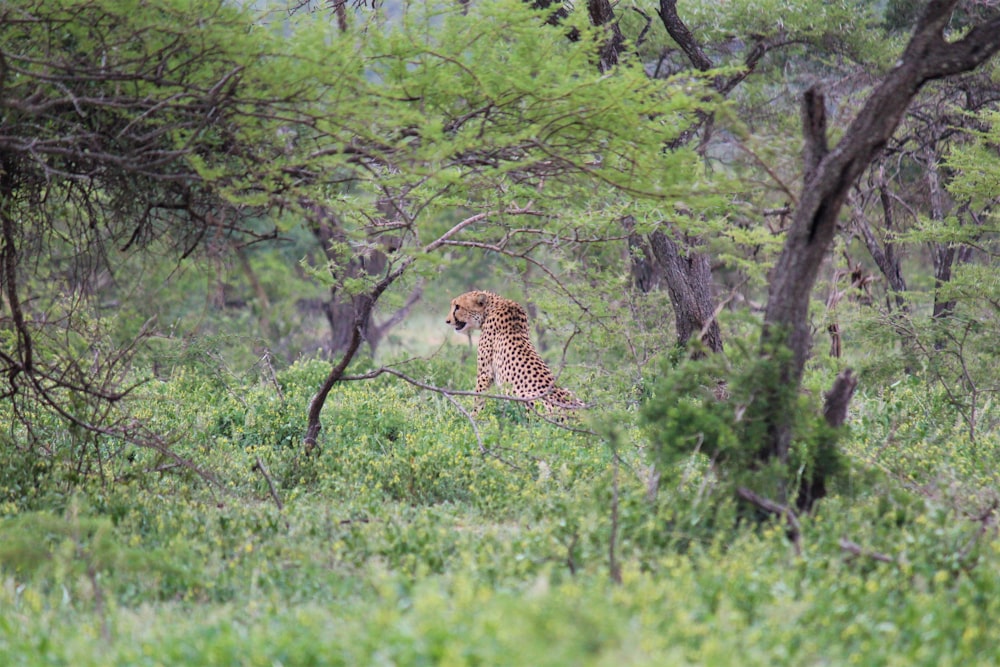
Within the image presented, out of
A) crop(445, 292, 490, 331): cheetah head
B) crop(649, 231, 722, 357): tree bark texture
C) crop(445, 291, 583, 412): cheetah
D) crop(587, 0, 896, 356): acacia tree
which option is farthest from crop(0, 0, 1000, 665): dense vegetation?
crop(445, 292, 490, 331): cheetah head

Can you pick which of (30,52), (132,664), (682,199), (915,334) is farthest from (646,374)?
(132,664)

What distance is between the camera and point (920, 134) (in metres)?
14.7

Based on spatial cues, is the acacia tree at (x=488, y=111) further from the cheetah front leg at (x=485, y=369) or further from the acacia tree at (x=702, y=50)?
the cheetah front leg at (x=485, y=369)

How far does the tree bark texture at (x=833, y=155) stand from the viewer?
239 inches

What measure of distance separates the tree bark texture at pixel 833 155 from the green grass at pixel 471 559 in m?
0.99

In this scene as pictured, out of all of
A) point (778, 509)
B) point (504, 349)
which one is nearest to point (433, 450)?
point (504, 349)

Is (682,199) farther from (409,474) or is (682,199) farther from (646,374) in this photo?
(646,374)

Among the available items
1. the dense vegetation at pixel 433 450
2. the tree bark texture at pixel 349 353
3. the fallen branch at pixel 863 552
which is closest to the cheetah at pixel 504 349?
the dense vegetation at pixel 433 450

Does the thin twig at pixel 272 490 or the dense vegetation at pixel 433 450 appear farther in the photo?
the thin twig at pixel 272 490

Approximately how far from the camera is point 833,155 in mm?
6125

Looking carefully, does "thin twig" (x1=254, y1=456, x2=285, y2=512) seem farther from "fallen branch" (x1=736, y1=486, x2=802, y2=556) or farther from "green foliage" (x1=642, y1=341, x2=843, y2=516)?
"fallen branch" (x1=736, y1=486, x2=802, y2=556)

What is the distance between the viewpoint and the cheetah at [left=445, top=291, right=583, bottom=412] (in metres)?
10.9

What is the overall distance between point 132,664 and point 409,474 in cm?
405

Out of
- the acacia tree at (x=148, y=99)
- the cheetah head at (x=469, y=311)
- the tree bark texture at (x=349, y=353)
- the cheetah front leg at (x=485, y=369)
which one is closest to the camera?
the acacia tree at (x=148, y=99)
